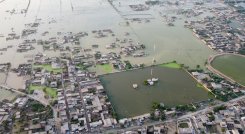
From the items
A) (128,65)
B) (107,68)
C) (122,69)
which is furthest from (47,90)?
(128,65)

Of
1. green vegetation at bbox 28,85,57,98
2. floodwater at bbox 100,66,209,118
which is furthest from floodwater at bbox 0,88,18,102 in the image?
floodwater at bbox 100,66,209,118

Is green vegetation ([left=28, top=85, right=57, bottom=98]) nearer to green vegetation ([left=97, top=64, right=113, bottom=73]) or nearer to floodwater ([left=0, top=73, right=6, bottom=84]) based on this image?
floodwater ([left=0, top=73, right=6, bottom=84])

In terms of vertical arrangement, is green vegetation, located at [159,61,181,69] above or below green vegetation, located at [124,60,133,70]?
below

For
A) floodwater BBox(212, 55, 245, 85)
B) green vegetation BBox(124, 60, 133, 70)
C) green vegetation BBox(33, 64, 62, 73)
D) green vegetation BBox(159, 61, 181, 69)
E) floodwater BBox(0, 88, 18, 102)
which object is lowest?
floodwater BBox(212, 55, 245, 85)

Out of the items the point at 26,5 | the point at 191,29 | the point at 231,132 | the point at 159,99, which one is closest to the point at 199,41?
the point at 191,29

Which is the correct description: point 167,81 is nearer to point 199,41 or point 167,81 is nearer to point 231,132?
point 231,132

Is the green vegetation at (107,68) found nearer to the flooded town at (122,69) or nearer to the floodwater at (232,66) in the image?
the flooded town at (122,69)

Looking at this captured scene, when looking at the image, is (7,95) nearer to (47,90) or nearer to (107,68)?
(47,90)
